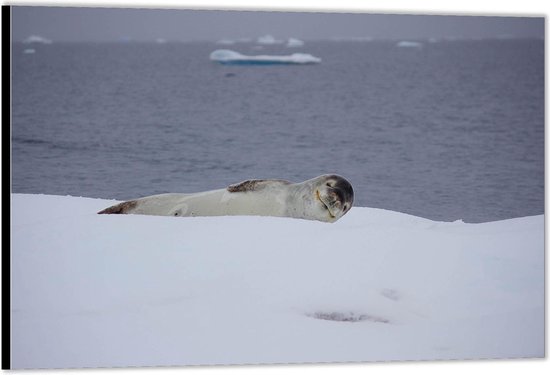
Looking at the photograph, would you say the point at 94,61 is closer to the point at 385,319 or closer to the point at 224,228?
the point at 224,228

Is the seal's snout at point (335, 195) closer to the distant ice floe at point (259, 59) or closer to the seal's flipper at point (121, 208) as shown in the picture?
the distant ice floe at point (259, 59)

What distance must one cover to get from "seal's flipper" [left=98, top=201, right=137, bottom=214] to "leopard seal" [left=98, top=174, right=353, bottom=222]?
0.16 feet

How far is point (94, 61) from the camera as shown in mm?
5539

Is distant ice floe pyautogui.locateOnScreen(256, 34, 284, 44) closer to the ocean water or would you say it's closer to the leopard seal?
the ocean water

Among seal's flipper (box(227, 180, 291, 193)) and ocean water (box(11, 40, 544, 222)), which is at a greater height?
ocean water (box(11, 40, 544, 222))

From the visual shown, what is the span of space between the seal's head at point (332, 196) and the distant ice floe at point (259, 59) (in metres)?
0.65

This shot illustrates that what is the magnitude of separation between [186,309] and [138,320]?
0.79 ft

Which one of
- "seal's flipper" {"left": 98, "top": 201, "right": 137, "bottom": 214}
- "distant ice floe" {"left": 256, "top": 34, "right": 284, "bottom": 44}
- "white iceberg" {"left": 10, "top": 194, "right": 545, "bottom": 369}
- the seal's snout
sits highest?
"distant ice floe" {"left": 256, "top": 34, "right": 284, "bottom": 44}

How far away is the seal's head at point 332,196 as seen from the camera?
5.50 meters

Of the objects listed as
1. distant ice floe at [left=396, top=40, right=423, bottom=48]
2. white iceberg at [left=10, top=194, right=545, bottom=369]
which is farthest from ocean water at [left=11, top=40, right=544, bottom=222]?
white iceberg at [left=10, top=194, right=545, bottom=369]

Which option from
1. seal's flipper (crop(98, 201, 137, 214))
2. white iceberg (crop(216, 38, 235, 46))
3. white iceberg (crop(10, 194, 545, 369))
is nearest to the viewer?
white iceberg (crop(10, 194, 545, 369))

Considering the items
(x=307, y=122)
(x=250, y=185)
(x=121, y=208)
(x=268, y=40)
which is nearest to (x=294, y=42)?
(x=268, y=40)

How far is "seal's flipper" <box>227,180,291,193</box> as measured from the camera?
18.0 ft

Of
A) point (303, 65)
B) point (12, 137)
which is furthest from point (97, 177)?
point (303, 65)
